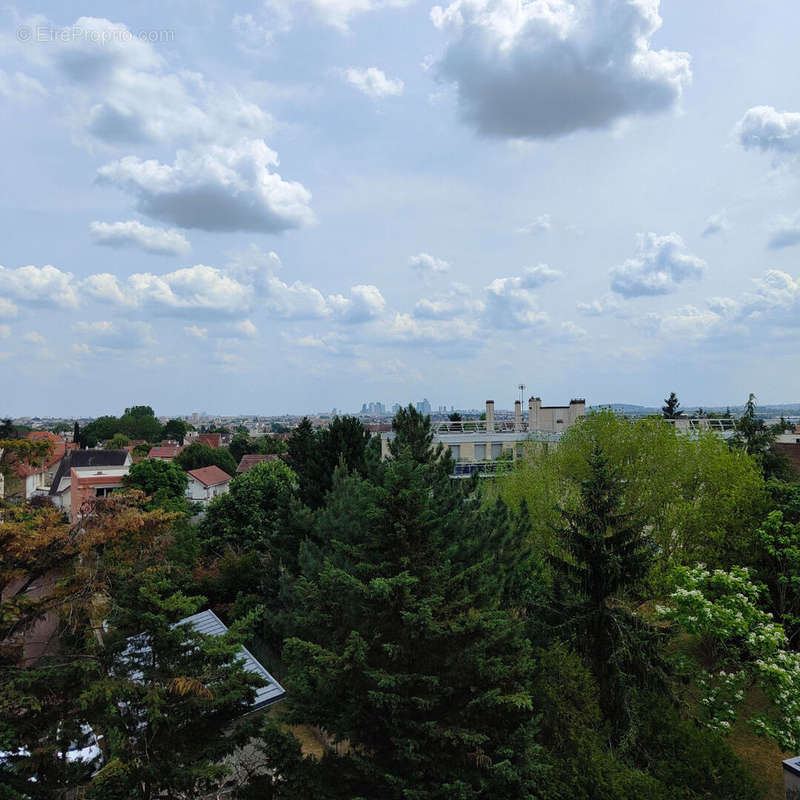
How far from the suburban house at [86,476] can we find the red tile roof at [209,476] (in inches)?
308

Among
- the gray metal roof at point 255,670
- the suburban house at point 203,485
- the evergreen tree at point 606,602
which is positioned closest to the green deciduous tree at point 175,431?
the suburban house at point 203,485

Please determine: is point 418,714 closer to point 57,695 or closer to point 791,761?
point 57,695

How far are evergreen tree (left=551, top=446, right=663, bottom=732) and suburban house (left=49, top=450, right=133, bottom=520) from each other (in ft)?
117

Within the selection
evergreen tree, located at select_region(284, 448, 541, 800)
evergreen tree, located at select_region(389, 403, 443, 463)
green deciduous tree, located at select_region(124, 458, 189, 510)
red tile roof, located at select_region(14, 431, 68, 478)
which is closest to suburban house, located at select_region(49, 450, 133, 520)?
green deciduous tree, located at select_region(124, 458, 189, 510)

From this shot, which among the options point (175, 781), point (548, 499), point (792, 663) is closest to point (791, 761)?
point (792, 663)

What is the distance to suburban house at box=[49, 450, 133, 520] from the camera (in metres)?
49.1

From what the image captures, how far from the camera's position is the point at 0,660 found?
12312mm

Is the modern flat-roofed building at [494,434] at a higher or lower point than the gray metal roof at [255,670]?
higher

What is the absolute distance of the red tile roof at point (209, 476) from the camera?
218ft

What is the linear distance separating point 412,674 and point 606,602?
6632 mm

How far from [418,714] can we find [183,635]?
15.0ft

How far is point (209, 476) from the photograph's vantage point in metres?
69.0

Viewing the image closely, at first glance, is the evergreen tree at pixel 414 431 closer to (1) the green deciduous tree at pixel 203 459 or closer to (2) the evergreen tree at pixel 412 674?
(2) the evergreen tree at pixel 412 674

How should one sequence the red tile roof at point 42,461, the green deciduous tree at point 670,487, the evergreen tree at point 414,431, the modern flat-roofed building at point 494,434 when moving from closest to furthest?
the red tile roof at point 42,461, the green deciduous tree at point 670,487, the evergreen tree at point 414,431, the modern flat-roofed building at point 494,434
